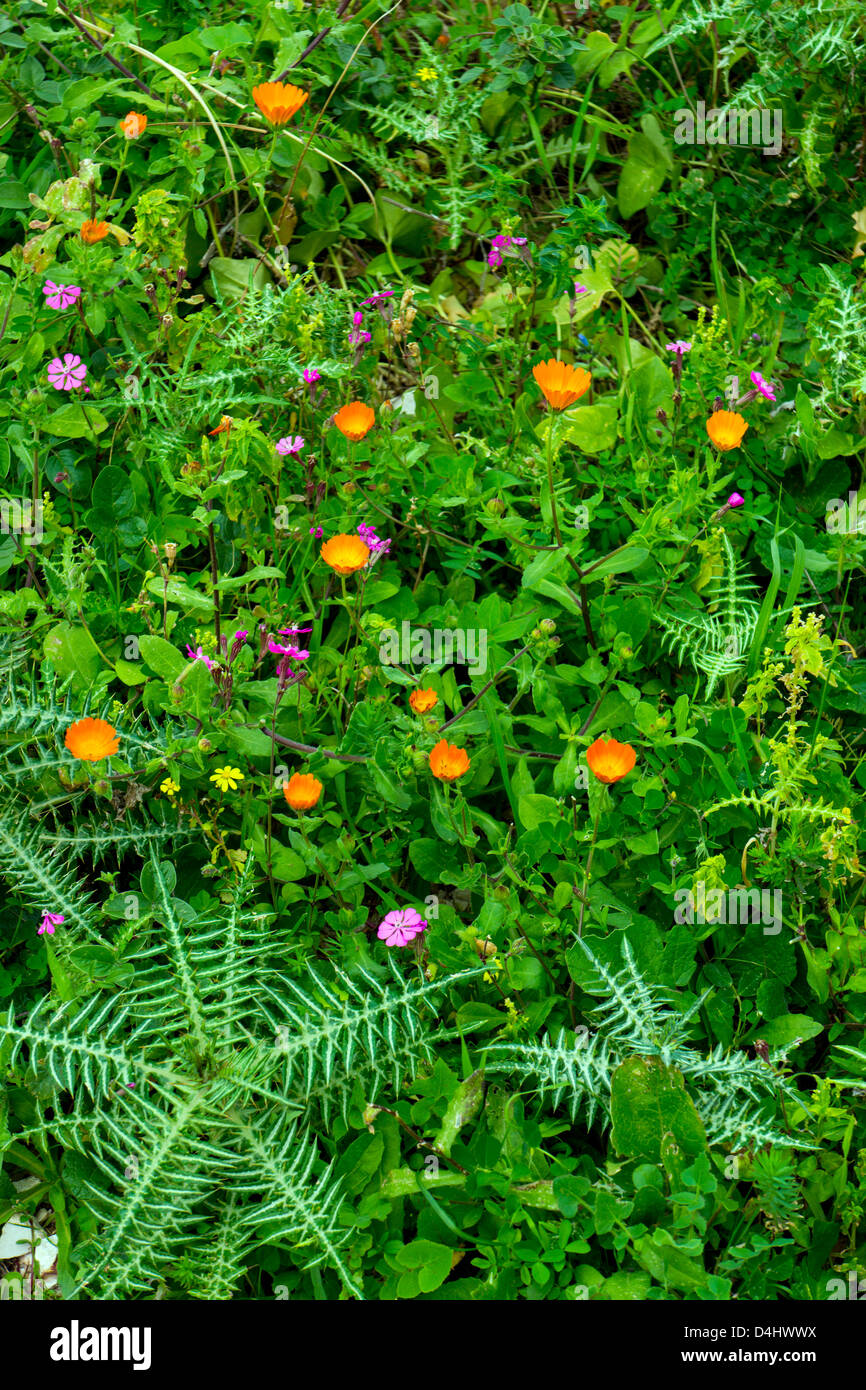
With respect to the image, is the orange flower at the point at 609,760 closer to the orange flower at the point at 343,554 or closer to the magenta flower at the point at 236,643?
the orange flower at the point at 343,554

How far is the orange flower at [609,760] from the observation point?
6.63 ft

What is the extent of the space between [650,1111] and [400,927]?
1.71 ft

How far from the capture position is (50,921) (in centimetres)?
216

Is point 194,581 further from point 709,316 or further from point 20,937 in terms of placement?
point 709,316

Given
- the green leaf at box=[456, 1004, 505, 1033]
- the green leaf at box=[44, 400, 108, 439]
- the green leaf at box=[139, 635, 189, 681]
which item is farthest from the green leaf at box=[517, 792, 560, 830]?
the green leaf at box=[44, 400, 108, 439]

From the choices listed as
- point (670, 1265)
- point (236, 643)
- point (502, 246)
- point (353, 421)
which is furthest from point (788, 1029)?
point (502, 246)

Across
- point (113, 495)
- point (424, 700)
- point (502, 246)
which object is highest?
point (502, 246)

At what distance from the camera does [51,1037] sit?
1.99 meters

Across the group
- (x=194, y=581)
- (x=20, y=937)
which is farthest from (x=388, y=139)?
(x=20, y=937)

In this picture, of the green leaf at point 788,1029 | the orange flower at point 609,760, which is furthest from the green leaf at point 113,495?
the green leaf at point 788,1029

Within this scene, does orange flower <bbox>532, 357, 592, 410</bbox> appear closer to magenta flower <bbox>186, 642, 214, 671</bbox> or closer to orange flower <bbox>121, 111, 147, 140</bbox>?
magenta flower <bbox>186, 642, 214, 671</bbox>

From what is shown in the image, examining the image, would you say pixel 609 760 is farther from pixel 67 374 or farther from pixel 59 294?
pixel 59 294

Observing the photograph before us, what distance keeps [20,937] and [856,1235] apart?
1.58 m

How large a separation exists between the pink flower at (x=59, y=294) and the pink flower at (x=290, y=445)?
0.62m
